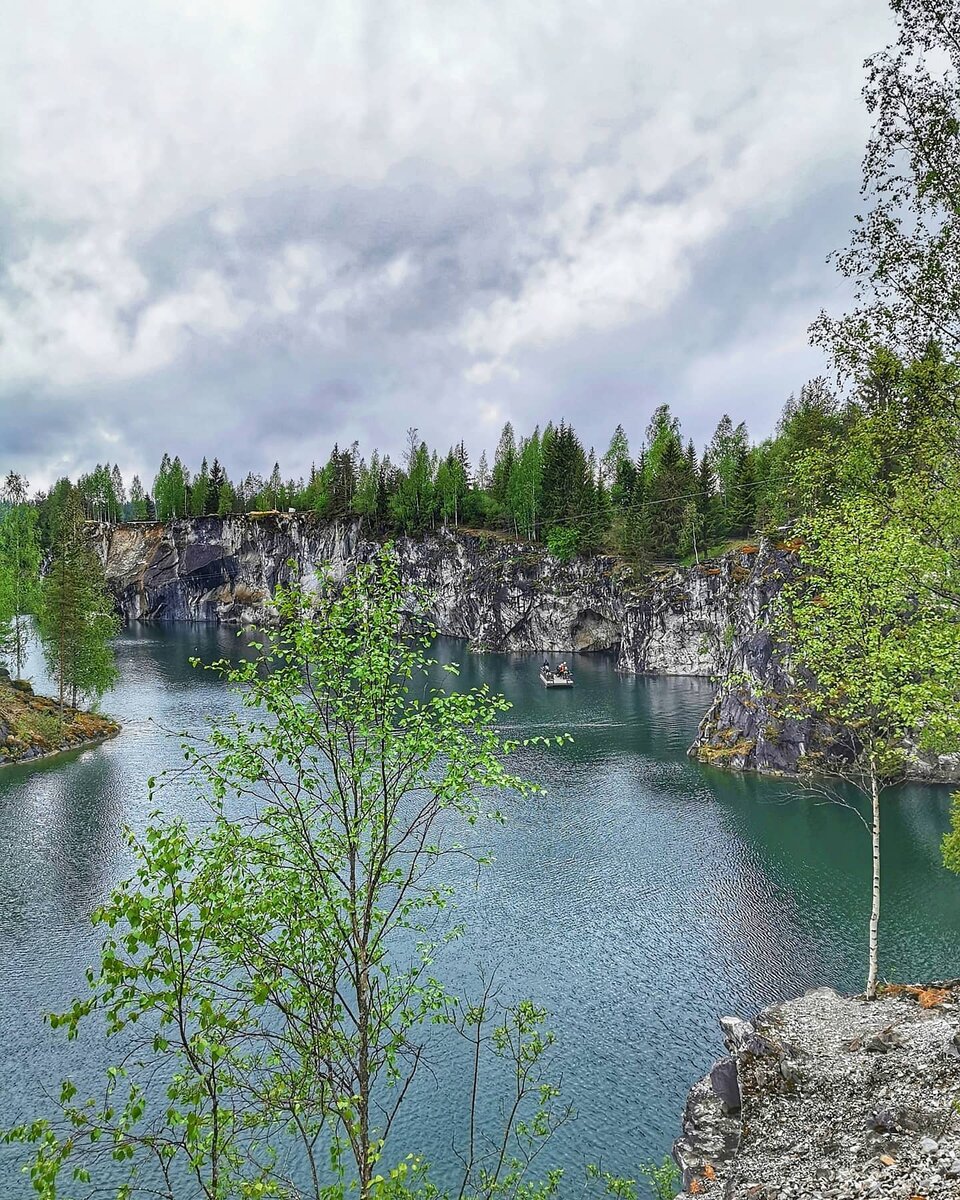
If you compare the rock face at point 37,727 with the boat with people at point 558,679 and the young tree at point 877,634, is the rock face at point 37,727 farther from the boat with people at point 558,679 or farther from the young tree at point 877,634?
the young tree at point 877,634

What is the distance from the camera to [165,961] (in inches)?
258

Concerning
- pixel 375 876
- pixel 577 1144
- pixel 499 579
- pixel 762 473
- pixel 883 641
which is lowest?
pixel 577 1144

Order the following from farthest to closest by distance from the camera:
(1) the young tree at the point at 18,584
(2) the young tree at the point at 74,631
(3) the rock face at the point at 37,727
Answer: (1) the young tree at the point at 18,584
(2) the young tree at the point at 74,631
(3) the rock face at the point at 37,727

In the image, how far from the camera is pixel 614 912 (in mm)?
28812

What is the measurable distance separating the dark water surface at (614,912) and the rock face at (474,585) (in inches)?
904

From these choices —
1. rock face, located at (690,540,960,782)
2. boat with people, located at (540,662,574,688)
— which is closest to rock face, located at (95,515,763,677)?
rock face, located at (690,540,960,782)

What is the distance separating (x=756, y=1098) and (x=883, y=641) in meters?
11.3

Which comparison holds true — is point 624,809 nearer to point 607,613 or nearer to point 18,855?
point 18,855

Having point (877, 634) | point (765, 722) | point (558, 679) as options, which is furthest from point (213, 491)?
point (877, 634)

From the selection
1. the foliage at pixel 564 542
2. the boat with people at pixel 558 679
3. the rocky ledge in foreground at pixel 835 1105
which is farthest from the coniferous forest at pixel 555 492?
the rocky ledge in foreground at pixel 835 1105

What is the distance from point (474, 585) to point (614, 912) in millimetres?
94627

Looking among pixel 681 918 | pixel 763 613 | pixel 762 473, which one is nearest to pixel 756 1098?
pixel 681 918

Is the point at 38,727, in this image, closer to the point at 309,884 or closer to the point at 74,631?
the point at 74,631

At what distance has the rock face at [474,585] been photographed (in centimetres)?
9425
